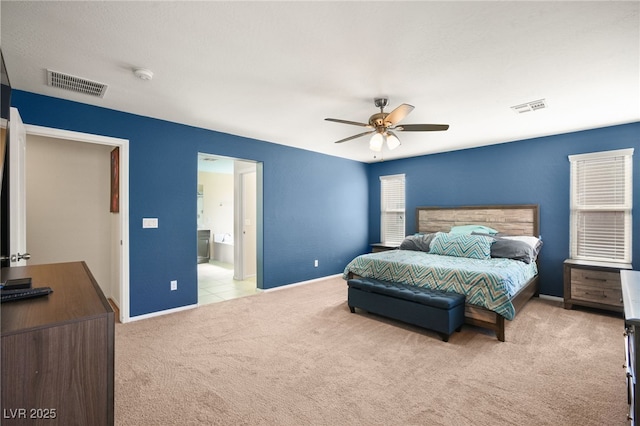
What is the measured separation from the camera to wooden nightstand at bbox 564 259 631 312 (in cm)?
362

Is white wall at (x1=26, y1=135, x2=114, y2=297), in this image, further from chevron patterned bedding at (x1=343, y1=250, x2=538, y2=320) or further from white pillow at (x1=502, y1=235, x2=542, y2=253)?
white pillow at (x1=502, y1=235, x2=542, y2=253)

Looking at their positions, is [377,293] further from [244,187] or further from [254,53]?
[244,187]

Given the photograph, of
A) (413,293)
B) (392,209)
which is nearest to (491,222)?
(392,209)

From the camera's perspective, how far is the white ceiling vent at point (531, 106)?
318 cm

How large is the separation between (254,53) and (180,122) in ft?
7.14

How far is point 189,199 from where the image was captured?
4062mm

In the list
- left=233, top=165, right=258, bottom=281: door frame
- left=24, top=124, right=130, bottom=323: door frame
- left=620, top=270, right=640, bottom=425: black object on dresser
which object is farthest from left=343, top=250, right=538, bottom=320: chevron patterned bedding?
left=24, top=124, right=130, bottom=323: door frame

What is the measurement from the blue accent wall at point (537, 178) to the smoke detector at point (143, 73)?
4882 millimetres

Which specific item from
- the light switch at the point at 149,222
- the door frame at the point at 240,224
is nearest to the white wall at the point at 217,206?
the door frame at the point at 240,224

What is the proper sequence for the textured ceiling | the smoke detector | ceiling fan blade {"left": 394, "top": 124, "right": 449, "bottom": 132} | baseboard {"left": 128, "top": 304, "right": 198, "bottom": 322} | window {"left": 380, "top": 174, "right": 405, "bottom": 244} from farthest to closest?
window {"left": 380, "top": 174, "right": 405, "bottom": 244} < baseboard {"left": 128, "top": 304, "right": 198, "bottom": 322} < ceiling fan blade {"left": 394, "top": 124, "right": 449, "bottom": 132} < the smoke detector < the textured ceiling

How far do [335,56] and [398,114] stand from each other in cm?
87

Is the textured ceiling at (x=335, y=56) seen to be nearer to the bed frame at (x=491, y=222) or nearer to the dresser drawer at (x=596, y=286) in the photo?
the bed frame at (x=491, y=222)

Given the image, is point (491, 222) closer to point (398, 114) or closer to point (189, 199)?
point (398, 114)

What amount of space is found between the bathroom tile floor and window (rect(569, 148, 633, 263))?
490 cm
